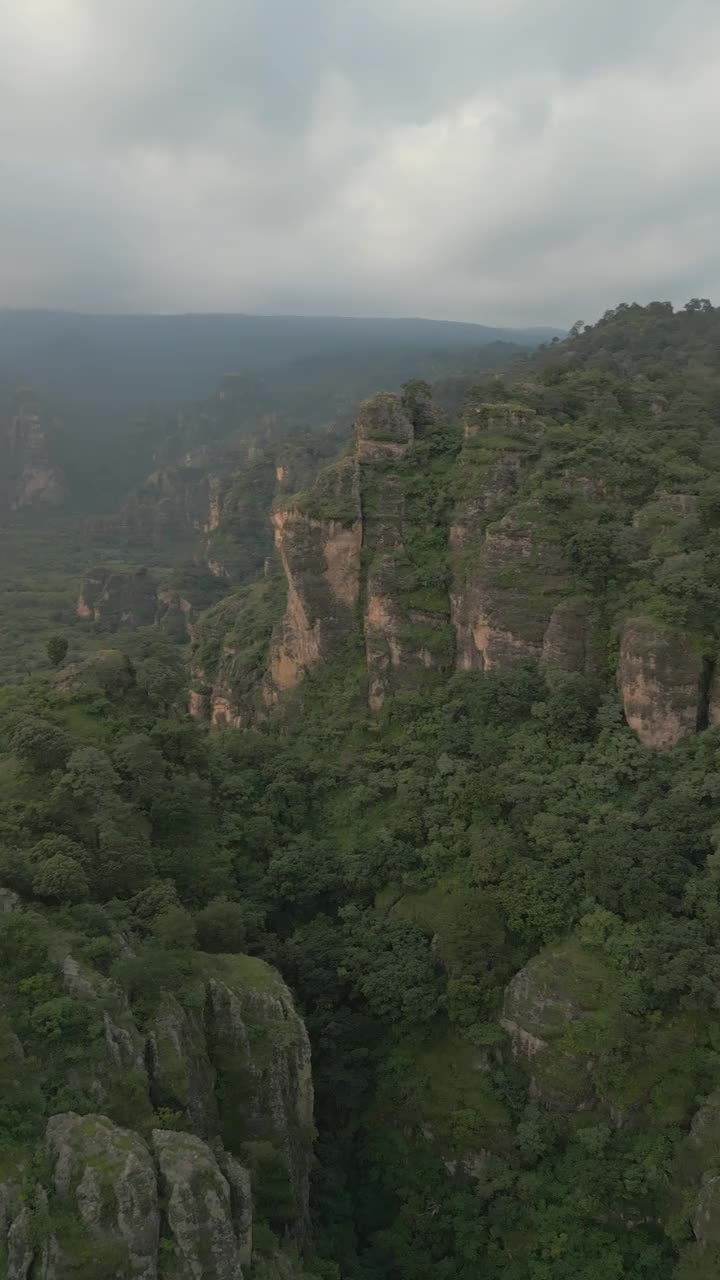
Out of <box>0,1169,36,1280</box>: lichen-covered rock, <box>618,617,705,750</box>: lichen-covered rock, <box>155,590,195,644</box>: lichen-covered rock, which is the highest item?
<box>618,617,705,750</box>: lichen-covered rock

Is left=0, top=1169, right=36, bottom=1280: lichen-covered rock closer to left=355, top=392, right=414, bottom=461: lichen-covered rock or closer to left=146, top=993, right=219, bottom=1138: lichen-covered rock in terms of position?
left=146, top=993, right=219, bottom=1138: lichen-covered rock

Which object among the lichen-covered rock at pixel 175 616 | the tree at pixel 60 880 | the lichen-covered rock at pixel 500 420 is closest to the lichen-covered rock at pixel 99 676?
the tree at pixel 60 880

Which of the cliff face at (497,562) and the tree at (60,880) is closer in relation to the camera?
the tree at (60,880)

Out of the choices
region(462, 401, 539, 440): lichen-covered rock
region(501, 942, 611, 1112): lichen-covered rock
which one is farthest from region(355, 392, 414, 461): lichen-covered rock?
region(501, 942, 611, 1112): lichen-covered rock

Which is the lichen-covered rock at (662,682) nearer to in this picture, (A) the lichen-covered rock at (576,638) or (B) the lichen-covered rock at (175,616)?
(A) the lichen-covered rock at (576,638)

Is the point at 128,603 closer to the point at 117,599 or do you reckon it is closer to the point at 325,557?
the point at 117,599

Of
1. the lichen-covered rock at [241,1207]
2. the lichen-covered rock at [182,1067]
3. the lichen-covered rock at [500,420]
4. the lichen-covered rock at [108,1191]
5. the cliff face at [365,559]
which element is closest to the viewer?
the lichen-covered rock at [108,1191]
